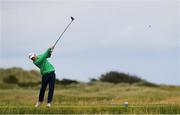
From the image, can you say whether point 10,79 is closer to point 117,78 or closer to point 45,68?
point 117,78

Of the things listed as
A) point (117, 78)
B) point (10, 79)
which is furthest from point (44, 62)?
point (117, 78)

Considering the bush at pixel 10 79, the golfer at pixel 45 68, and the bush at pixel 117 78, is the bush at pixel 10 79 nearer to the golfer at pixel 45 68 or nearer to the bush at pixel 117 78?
the bush at pixel 117 78

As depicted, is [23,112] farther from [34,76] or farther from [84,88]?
[34,76]

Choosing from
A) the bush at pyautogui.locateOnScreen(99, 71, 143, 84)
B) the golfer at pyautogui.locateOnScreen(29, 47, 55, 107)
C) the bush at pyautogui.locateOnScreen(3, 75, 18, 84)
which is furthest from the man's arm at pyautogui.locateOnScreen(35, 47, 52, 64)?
the bush at pyautogui.locateOnScreen(99, 71, 143, 84)

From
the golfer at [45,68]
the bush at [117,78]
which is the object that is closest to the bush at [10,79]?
the bush at [117,78]

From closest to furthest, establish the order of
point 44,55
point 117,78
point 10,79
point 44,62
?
point 44,55 < point 44,62 < point 10,79 < point 117,78

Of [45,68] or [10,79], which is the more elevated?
[10,79]

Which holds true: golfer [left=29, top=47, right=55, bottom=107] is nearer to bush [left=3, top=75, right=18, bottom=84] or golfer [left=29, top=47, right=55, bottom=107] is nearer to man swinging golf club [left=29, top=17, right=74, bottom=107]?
man swinging golf club [left=29, top=17, right=74, bottom=107]

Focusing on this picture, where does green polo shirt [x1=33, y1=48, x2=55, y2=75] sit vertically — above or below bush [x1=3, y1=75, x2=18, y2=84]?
below

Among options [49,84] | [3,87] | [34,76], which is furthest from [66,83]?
[49,84]

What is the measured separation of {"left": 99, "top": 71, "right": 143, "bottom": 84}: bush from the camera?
78.4 meters

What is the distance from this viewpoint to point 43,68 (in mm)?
22156

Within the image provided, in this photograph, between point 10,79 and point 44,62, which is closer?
point 44,62

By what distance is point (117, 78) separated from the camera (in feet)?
260
